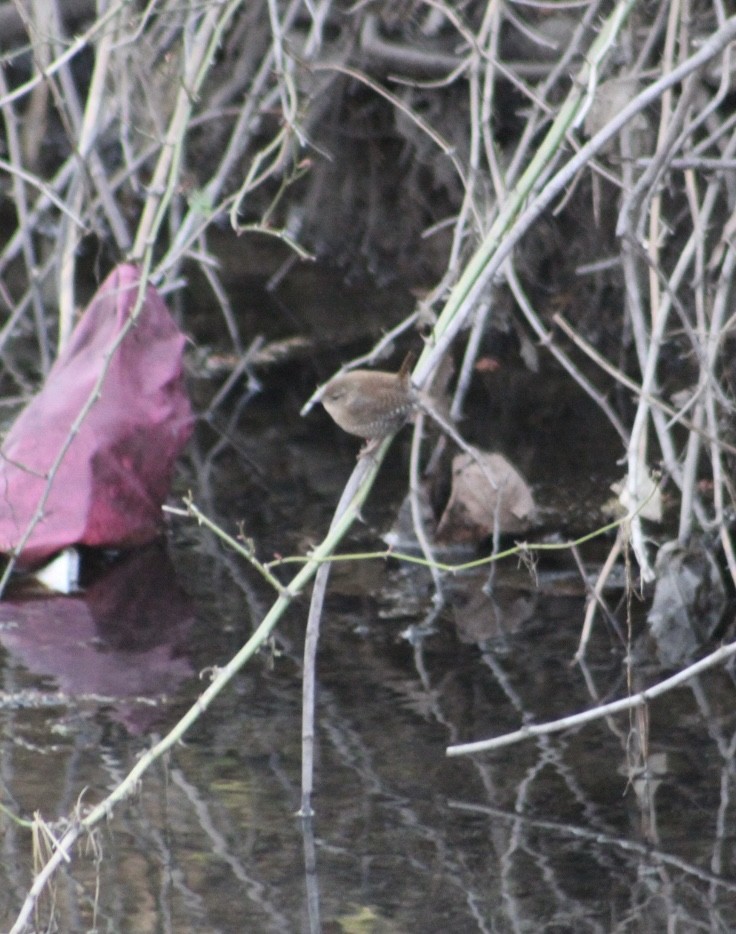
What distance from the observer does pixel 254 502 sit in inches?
235

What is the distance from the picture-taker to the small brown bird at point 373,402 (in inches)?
142

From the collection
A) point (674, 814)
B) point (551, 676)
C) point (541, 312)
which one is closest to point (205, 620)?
point (551, 676)

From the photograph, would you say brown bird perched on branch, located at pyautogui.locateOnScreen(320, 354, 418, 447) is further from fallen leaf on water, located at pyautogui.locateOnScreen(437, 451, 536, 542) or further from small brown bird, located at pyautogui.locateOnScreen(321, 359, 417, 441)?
fallen leaf on water, located at pyautogui.locateOnScreen(437, 451, 536, 542)

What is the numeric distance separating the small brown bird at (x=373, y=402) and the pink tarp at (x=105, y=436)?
1504 mm

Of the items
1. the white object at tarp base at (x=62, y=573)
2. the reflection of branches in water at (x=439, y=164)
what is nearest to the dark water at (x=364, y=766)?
the white object at tarp base at (x=62, y=573)

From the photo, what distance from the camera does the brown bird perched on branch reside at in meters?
3.62

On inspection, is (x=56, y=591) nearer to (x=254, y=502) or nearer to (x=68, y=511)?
(x=68, y=511)

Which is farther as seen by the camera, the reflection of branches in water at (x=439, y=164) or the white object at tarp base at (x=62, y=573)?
the white object at tarp base at (x=62, y=573)

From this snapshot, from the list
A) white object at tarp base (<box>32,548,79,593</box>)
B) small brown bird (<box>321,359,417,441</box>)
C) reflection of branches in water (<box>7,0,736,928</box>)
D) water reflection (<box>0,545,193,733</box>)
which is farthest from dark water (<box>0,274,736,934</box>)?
small brown bird (<box>321,359,417,441</box>)

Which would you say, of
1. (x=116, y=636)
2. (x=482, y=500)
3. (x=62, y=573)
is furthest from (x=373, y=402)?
(x=62, y=573)

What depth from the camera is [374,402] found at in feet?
12.1

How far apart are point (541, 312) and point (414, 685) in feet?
11.3

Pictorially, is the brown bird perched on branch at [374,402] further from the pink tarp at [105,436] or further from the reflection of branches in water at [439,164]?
the pink tarp at [105,436]

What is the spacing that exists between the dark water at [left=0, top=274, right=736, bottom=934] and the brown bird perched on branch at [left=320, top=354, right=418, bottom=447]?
577 mm
